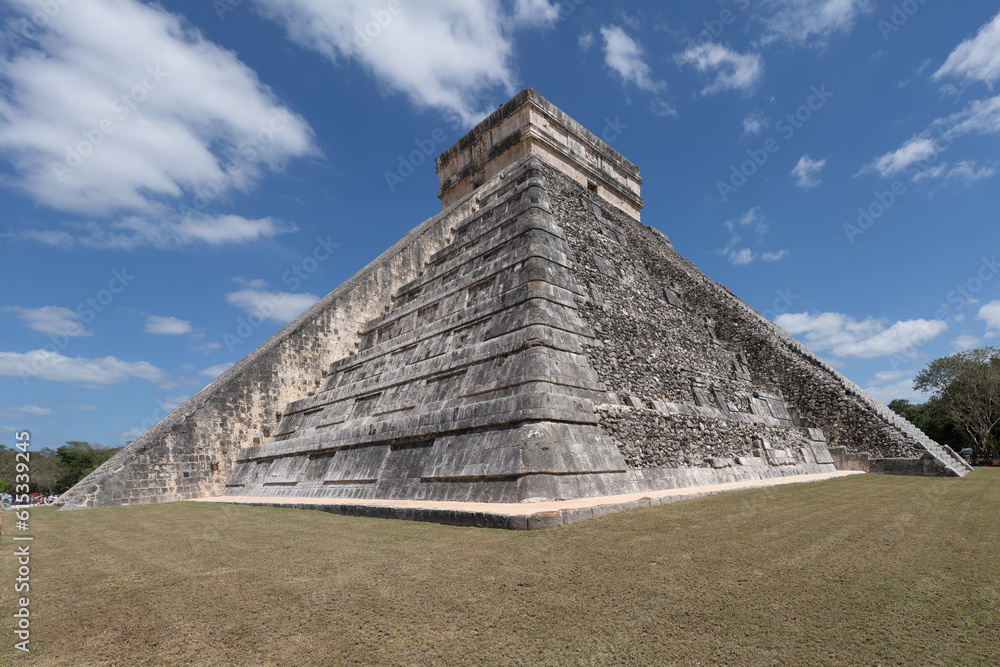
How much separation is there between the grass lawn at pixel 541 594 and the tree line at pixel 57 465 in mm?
38796

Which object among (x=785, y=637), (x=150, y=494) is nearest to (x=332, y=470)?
(x=150, y=494)

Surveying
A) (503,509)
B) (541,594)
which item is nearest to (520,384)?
(503,509)

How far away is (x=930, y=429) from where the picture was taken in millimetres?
32156

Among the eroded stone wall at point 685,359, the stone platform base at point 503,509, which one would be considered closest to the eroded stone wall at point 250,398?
the stone platform base at point 503,509

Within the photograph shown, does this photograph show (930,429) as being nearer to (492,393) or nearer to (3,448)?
(492,393)

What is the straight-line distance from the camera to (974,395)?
26.6 m

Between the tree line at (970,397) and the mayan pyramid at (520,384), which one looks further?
the tree line at (970,397)

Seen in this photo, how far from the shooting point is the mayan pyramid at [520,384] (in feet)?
22.6

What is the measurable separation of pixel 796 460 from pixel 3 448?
50.3m

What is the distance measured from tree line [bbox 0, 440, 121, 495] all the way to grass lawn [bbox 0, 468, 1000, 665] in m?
38.8

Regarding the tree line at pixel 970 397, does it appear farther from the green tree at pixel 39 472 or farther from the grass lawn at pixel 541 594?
the green tree at pixel 39 472

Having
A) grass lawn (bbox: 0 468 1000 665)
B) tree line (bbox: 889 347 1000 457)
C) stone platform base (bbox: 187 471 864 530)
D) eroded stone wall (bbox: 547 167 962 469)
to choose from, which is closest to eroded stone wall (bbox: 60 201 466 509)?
stone platform base (bbox: 187 471 864 530)

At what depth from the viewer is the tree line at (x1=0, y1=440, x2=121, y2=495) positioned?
3416 centimetres

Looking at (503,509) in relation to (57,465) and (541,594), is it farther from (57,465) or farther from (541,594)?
(57,465)
